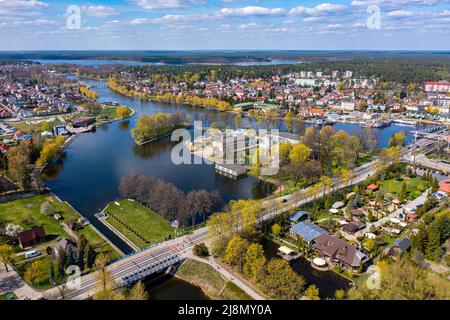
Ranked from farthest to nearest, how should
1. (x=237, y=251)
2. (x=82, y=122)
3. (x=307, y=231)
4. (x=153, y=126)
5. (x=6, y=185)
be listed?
(x=82, y=122) → (x=153, y=126) → (x=6, y=185) → (x=307, y=231) → (x=237, y=251)

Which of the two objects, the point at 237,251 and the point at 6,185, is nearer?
the point at 237,251

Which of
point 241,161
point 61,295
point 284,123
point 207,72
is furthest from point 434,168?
point 207,72

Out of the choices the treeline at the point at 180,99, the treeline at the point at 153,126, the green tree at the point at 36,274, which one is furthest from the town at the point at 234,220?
the treeline at the point at 180,99

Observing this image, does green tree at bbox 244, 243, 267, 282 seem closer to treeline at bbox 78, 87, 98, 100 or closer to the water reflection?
the water reflection

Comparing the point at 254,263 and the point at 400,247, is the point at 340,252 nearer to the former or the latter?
the point at 400,247

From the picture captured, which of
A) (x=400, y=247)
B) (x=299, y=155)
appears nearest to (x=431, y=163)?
(x=299, y=155)

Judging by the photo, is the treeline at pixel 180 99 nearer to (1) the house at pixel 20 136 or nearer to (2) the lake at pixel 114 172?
(2) the lake at pixel 114 172
